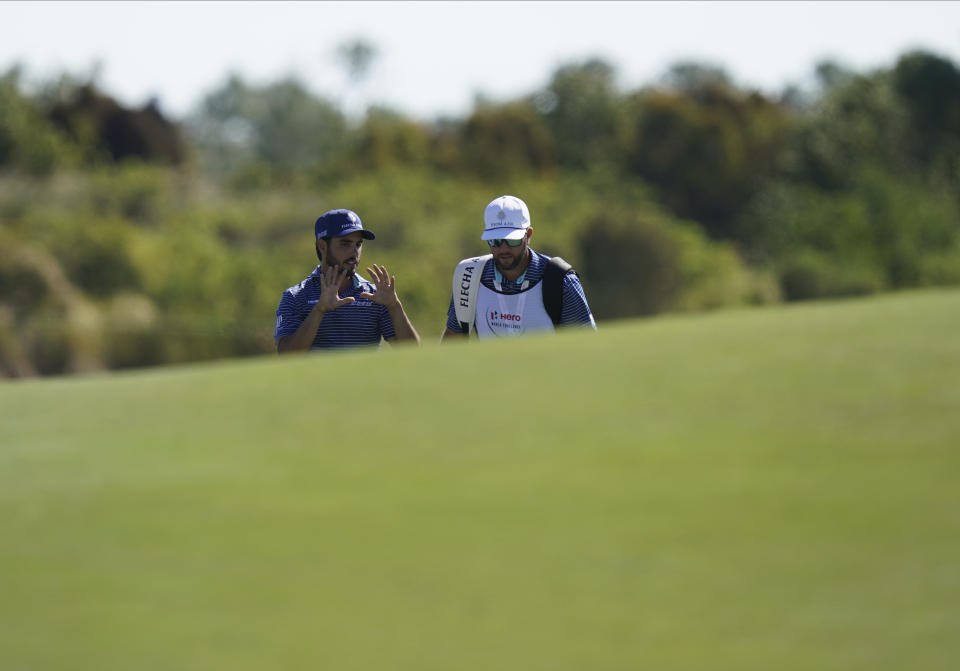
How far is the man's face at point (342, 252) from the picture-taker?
693 cm

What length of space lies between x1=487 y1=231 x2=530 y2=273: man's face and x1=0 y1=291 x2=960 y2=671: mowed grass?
359 cm

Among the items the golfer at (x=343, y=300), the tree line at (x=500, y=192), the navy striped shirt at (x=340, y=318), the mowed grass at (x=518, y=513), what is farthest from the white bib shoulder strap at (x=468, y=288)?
the tree line at (x=500, y=192)

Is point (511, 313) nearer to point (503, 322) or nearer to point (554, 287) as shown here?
point (503, 322)

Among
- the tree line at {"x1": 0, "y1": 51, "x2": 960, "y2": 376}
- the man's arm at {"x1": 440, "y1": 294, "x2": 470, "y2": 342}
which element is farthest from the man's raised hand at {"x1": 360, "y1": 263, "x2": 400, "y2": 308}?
the tree line at {"x1": 0, "y1": 51, "x2": 960, "y2": 376}

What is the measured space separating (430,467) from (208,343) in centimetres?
2580

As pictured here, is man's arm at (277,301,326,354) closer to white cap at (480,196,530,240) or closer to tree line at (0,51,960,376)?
white cap at (480,196,530,240)

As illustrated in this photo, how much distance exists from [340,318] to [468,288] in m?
0.68

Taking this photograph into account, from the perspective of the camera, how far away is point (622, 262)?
36.1 meters

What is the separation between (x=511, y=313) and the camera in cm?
666

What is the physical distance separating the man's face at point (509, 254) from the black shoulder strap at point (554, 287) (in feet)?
0.48

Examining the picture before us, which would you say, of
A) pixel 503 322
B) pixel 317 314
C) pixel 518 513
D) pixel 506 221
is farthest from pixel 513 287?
pixel 518 513

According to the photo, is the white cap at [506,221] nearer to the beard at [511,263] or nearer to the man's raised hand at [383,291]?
the beard at [511,263]

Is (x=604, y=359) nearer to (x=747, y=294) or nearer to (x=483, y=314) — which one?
(x=483, y=314)

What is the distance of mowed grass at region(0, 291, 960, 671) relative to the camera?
7.22ft
